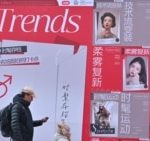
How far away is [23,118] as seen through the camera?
17.5ft

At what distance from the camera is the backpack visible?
5367 mm

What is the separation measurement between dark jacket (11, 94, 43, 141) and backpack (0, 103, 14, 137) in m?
0.06

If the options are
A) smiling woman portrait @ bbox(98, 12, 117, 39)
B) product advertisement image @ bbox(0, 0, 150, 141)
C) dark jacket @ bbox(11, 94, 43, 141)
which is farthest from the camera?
smiling woman portrait @ bbox(98, 12, 117, 39)

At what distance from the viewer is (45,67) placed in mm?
5508

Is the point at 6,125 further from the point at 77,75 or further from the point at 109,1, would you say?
the point at 109,1

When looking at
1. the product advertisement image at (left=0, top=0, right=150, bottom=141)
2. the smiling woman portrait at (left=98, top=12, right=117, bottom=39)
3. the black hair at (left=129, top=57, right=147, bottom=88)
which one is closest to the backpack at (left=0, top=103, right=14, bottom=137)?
the product advertisement image at (left=0, top=0, right=150, bottom=141)

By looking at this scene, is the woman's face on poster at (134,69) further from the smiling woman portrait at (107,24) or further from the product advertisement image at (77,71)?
the smiling woman portrait at (107,24)

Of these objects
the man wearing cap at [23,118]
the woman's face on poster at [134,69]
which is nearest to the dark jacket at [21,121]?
the man wearing cap at [23,118]

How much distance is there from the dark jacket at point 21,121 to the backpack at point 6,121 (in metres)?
0.06

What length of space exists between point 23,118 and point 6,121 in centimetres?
17

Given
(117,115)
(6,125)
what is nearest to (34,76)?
(6,125)

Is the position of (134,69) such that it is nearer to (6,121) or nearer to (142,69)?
(142,69)

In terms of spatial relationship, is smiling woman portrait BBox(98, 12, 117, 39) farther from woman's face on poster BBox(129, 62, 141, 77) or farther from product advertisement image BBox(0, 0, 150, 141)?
woman's face on poster BBox(129, 62, 141, 77)

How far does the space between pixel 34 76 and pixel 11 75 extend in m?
0.22
